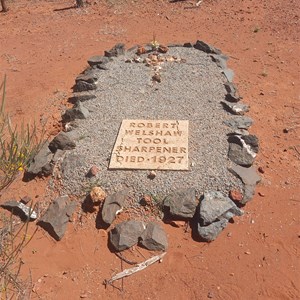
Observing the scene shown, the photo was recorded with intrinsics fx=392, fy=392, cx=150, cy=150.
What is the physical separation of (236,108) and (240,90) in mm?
1004

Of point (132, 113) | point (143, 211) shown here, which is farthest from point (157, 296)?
point (132, 113)

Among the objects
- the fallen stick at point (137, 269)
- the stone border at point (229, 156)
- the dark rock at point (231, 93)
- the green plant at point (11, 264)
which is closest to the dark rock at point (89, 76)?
the stone border at point (229, 156)

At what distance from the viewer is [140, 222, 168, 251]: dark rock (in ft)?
14.4

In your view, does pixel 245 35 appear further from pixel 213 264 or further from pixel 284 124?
pixel 213 264

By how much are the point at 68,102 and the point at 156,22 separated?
4.57 metres

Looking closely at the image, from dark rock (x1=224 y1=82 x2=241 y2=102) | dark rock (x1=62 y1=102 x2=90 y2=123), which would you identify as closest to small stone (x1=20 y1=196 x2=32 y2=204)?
dark rock (x1=62 y1=102 x2=90 y2=123)

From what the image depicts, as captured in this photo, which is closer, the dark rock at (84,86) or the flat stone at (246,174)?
the flat stone at (246,174)

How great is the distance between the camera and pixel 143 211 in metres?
4.80

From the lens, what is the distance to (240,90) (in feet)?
23.5

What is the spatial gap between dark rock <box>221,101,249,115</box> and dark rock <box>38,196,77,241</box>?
293 centimetres

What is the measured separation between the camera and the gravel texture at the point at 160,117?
503cm

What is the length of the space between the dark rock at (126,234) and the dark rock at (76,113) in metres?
2.35

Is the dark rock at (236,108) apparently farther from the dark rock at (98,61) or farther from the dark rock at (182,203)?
the dark rock at (98,61)

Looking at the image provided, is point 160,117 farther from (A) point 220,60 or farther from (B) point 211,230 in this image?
(A) point 220,60
